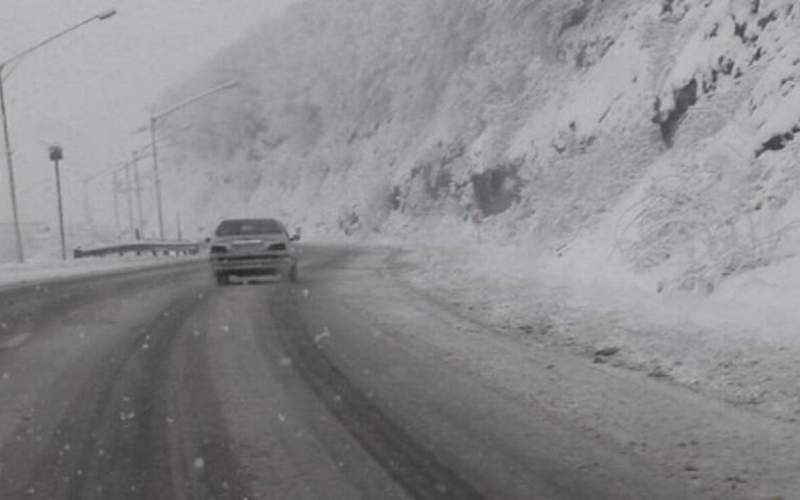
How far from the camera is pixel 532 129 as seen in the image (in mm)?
35312

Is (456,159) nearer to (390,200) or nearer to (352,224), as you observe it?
(390,200)

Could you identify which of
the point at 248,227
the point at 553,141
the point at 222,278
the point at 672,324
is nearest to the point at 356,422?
the point at 672,324

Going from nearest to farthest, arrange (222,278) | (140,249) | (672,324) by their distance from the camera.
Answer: (672,324) < (222,278) < (140,249)

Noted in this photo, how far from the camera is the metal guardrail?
42.4 metres

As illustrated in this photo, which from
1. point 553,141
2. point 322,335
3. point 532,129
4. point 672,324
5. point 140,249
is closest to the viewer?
point 672,324

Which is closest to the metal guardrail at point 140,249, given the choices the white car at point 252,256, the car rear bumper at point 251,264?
the white car at point 252,256

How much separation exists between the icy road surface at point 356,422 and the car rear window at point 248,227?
375 inches

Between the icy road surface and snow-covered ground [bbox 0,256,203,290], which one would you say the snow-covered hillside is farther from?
snow-covered ground [bbox 0,256,203,290]

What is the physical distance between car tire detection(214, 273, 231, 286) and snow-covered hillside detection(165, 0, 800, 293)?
7.38 m

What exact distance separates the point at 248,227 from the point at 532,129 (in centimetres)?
1660

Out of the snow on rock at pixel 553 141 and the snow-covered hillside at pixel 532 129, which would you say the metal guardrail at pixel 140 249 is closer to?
the snow on rock at pixel 553 141

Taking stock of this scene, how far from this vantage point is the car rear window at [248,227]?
21547mm

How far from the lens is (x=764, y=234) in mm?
11938

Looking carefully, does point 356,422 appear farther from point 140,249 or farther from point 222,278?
point 140,249
